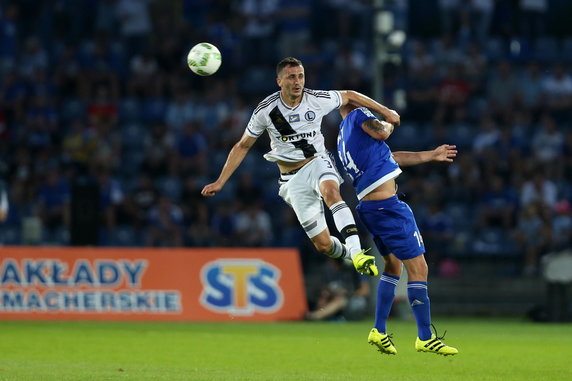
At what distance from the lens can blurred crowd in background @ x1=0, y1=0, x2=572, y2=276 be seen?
22.8 m

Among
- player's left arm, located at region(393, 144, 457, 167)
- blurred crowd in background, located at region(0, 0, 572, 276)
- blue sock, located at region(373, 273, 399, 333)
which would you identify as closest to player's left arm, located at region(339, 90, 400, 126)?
player's left arm, located at region(393, 144, 457, 167)

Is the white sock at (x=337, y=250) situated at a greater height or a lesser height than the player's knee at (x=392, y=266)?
greater

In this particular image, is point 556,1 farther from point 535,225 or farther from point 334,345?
point 334,345

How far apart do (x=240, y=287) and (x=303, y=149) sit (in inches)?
314

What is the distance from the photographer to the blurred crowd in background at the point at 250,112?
22.8m

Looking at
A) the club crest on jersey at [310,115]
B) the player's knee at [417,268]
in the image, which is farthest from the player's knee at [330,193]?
the player's knee at [417,268]

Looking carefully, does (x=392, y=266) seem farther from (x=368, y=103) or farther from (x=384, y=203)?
(x=368, y=103)

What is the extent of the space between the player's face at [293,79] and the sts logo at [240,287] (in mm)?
8659

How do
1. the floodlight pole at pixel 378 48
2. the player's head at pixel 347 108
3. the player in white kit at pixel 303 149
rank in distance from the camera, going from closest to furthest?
the player in white kit at pixel 303 149
the player's head at pixel 347 108
the floodlight pole at pixel 378 48

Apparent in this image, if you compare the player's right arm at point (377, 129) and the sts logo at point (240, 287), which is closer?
the player's right arm at point (377, 129)

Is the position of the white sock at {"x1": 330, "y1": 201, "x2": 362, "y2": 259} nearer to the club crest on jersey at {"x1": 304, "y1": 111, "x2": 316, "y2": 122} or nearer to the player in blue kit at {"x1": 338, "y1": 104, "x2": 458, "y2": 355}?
the player in blue kit at {"x1": 338, "y1": 104, "x2": 458, "y2": 355}

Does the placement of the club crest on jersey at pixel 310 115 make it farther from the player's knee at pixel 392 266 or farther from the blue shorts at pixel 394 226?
the player's knee at pixel 392 266

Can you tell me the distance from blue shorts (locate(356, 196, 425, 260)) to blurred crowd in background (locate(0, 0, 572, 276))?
10.2 m

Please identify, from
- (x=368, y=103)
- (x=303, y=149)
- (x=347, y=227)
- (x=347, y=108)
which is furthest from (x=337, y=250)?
(x=368, y=103)
